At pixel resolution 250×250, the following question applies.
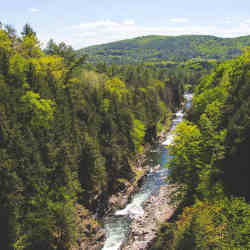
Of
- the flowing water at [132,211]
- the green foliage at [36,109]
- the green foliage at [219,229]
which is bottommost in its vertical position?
the flowing water at [132,211]

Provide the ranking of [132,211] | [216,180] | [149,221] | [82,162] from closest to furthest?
[216,180] → [149,221] → [82,162] → [132,211]

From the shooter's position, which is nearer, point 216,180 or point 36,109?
point 216,180

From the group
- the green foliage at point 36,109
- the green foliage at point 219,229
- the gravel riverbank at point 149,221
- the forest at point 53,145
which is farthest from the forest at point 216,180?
the green foliage at point 36,109

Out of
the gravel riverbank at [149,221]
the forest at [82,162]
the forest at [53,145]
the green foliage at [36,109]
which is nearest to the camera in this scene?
the forest at [82,162]

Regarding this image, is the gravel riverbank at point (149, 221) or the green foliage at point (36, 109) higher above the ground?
the green foliage at point (36, 109)

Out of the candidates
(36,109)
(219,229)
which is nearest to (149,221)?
(219,229)

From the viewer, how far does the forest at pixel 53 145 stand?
32.9 meters

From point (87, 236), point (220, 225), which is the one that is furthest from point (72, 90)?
point (220, 225)

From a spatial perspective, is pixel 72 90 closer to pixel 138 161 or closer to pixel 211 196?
pixel 138 161

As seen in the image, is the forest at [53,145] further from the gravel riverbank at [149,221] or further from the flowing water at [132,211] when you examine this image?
the gravel riverbank at [149,221]

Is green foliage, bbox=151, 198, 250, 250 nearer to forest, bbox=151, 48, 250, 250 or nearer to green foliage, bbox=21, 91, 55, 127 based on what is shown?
forest, bbox=151, 48, 250, 250

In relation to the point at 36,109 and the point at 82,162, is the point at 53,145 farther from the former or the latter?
the point at 82,162

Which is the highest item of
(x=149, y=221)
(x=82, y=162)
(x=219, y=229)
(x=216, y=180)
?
(x=216, y=180)

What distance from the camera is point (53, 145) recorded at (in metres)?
41.7
